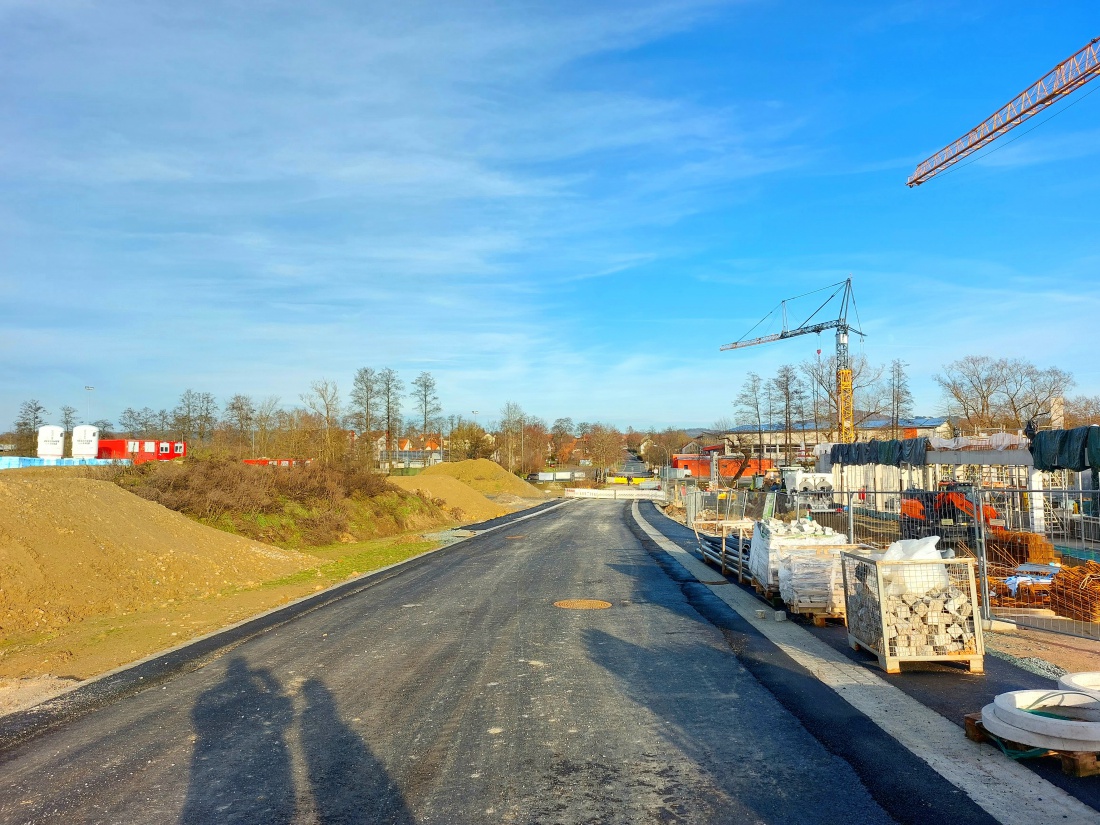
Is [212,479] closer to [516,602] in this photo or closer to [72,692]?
[516,602]

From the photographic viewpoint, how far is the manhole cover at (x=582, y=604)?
1194 centimetres

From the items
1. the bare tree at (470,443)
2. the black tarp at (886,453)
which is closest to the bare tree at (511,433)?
the bare tree at (470,443)

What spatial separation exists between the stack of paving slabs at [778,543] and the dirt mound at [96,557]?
33.4ft

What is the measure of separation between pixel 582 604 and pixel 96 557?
28.3 feet

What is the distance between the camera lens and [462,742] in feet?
19.1

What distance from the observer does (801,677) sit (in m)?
7.77

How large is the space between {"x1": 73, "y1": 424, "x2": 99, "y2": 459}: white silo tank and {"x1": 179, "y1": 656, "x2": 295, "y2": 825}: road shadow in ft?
152

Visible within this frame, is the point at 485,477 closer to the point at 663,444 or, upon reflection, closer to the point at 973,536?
the point at 973,536

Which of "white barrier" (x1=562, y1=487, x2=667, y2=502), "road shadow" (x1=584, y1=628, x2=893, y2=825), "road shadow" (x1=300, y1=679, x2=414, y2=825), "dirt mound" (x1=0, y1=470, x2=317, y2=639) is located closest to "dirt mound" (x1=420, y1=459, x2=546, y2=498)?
"white barrier" (x1=562, y1=487, x2=667, y2=502)

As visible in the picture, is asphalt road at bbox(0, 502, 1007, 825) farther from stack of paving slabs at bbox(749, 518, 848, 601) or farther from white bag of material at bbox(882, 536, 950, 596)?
stack of paving slabs at bbox(749, 518, 848, 601)

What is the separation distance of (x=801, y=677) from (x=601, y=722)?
8.73ft

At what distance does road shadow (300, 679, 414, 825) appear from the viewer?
4.57 m

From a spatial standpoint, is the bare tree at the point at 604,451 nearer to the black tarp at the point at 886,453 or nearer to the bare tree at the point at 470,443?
the bare tree at the point at 470,443

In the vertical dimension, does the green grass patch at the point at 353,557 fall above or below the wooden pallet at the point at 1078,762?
below
